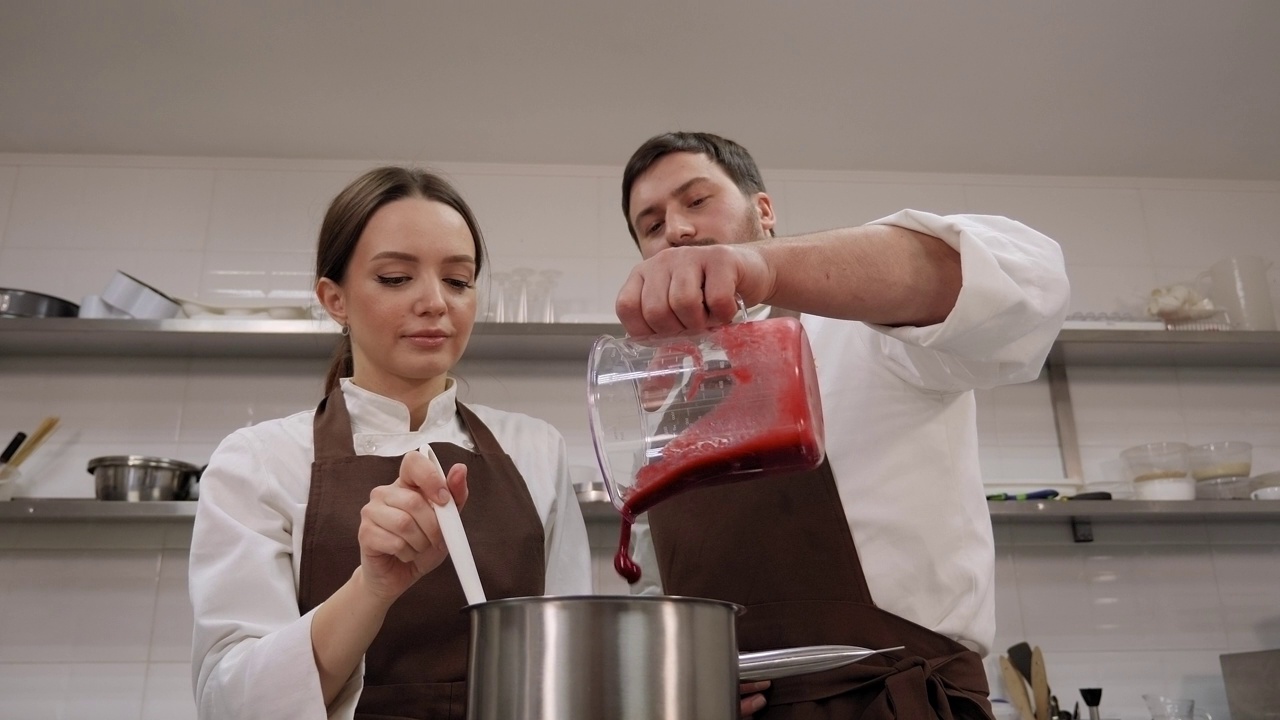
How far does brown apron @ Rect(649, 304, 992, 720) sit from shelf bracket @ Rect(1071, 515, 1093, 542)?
1.89 metres

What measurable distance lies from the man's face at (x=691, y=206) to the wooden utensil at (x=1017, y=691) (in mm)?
1635

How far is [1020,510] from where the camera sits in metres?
2.51

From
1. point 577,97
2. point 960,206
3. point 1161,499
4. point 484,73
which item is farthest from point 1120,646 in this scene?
point 484,73

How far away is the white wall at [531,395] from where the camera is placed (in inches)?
102

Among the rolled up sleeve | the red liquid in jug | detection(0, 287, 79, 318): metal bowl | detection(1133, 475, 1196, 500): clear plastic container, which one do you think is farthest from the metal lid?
detection(1133, 475, 1196, 500): clear plastic container

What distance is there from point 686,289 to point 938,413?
1.79 feet

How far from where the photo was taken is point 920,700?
38.7 inches

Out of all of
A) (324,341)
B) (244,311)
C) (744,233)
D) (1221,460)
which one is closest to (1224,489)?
(1221,460)

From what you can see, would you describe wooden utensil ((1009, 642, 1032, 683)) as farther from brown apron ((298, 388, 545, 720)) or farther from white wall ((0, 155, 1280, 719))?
brown apron ((298, 388, 545, 720))

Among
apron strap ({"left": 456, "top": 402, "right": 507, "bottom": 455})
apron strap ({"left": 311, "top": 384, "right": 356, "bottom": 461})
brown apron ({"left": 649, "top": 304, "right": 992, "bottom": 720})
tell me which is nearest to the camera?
brown apron ({"left": 649, "top": 304, "right": 992, "bottom": 720})

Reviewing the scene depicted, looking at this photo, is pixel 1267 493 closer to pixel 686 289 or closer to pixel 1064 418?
pixel 1064 418

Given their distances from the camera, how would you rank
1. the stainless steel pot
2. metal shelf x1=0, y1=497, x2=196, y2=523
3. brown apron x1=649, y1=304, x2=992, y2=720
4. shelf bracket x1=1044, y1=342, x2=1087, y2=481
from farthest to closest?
shelf bracket x1=1044, y1=342, x2=1087, y2=481 → metal shelf x1=0, y1=497, x2=196, y2=523 → brown apron x1=649, y1=304, x2=992, y2=720 → the stainless steel pot

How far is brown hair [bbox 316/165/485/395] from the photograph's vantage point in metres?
1.29

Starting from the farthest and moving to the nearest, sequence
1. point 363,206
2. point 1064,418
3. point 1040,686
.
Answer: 1. point 1064,418
2. point 1040,686
3. point 363,206
